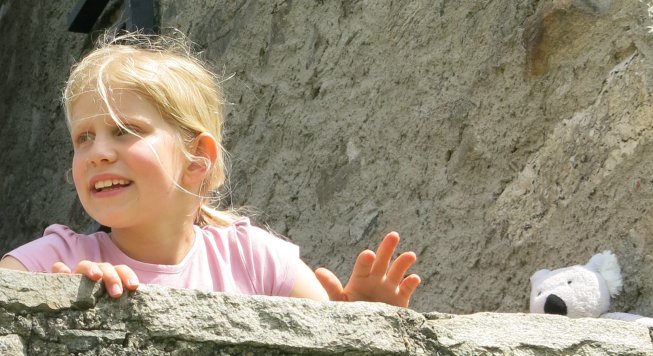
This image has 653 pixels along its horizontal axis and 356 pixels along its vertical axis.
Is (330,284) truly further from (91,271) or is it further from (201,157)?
(91,271)

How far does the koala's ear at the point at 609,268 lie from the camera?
7.13 feet

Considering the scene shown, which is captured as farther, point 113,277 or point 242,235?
point 242,235

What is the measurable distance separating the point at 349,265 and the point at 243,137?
2.42ft

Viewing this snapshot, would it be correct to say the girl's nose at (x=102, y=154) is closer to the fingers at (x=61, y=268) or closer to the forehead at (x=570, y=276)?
the fingers at (x=61, y=268)

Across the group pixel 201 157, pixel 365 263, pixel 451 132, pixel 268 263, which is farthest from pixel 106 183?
pixel 451 132

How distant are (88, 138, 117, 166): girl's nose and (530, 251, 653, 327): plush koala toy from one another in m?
0.82

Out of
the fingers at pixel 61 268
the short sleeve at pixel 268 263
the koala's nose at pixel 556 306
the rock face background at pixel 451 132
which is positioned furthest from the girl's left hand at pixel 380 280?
the fingers at pixel 61 268

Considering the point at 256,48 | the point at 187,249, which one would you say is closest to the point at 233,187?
the point at 256,48

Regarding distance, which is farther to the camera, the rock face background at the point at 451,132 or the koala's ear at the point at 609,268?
the rock face background at the point at 451,132

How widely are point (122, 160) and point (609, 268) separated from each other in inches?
35.1

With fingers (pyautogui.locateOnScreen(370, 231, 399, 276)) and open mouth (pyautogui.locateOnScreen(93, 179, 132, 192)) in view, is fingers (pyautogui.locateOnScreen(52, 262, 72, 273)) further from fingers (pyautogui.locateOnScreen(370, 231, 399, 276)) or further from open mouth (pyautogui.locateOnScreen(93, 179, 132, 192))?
fingers (pyautogui.locateOnScreen(370, 231, 399, 276))

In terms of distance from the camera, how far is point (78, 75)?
215 centimetres

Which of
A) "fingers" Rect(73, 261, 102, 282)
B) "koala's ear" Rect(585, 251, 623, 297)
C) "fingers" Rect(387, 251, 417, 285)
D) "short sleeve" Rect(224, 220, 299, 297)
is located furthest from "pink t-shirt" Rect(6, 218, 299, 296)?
"koala's ear" Rect(585, 251, 623, 297)

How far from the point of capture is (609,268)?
220 centimetres
